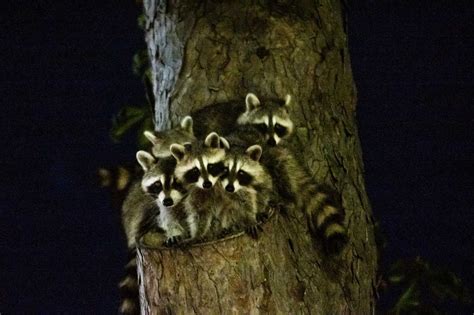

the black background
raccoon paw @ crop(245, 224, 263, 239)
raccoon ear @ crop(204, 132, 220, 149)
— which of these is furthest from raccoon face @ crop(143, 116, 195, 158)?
the black background

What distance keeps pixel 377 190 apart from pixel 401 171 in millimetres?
192

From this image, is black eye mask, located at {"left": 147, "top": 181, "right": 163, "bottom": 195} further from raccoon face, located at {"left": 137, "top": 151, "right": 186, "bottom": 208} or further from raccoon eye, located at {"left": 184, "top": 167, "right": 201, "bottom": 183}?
raccoon eye, located at {"left": 184, "top": 167, "right": 201, "bottom": 183}

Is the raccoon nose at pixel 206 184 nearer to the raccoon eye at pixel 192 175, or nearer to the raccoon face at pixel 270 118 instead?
the raccoon eye at pixel 192 175

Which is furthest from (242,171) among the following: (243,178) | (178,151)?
(178,151)

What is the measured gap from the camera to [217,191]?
355 cm

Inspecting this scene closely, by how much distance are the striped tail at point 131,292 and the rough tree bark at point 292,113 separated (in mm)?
530

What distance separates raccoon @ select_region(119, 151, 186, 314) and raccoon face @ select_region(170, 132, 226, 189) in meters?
0.05

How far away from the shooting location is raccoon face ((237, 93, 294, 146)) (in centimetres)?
398

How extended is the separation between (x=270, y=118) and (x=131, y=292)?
99 cm

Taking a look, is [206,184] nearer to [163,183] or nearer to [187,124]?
[163,183]

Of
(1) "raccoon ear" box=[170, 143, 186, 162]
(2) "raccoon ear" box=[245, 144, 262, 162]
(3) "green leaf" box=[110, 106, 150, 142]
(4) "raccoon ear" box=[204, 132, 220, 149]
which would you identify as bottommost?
(3) "green leaf" box=[110, 106, 150, 142]

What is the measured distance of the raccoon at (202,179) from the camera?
11.0 feet

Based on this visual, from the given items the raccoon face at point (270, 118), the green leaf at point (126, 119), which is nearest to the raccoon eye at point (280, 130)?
the raccoon face at point (270, 118)

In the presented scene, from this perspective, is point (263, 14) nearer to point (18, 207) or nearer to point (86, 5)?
point (86, 5)
